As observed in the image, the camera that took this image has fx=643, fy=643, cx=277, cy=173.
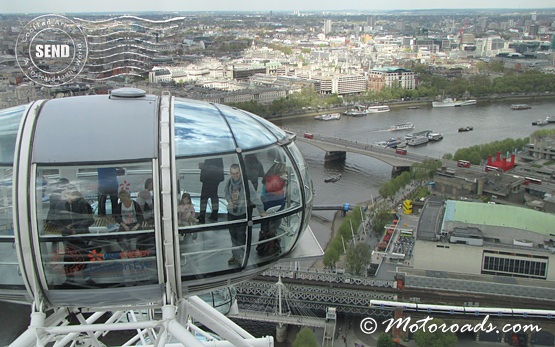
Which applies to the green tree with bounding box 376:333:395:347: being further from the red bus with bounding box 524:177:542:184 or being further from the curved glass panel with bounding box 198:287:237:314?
the red bus with bounding box 524:177:542:184

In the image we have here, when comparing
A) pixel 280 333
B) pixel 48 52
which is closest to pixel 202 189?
pixel 280 333

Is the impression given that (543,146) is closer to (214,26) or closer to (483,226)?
(483,226)

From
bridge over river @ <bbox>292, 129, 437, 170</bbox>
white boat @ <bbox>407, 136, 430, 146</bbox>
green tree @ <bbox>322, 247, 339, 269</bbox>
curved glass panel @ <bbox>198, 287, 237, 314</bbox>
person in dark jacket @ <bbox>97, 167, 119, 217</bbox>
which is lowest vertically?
white boat @ <bbox>407, 136, 430, 146</bbox>

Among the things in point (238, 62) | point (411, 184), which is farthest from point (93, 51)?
point (411, 184)

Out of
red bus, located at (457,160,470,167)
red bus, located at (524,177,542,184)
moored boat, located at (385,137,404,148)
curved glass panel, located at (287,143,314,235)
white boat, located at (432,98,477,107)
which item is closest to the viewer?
curved glass panel, located at (287,143,314,235)

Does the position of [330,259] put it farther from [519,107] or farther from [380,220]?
[519,107]

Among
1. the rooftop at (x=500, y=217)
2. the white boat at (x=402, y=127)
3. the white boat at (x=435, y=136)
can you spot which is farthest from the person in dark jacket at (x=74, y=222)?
the white boat at (x=402, y=127)

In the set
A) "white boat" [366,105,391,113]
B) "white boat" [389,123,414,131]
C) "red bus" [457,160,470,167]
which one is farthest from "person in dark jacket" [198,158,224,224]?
"white boat" [366,105,391,113]
